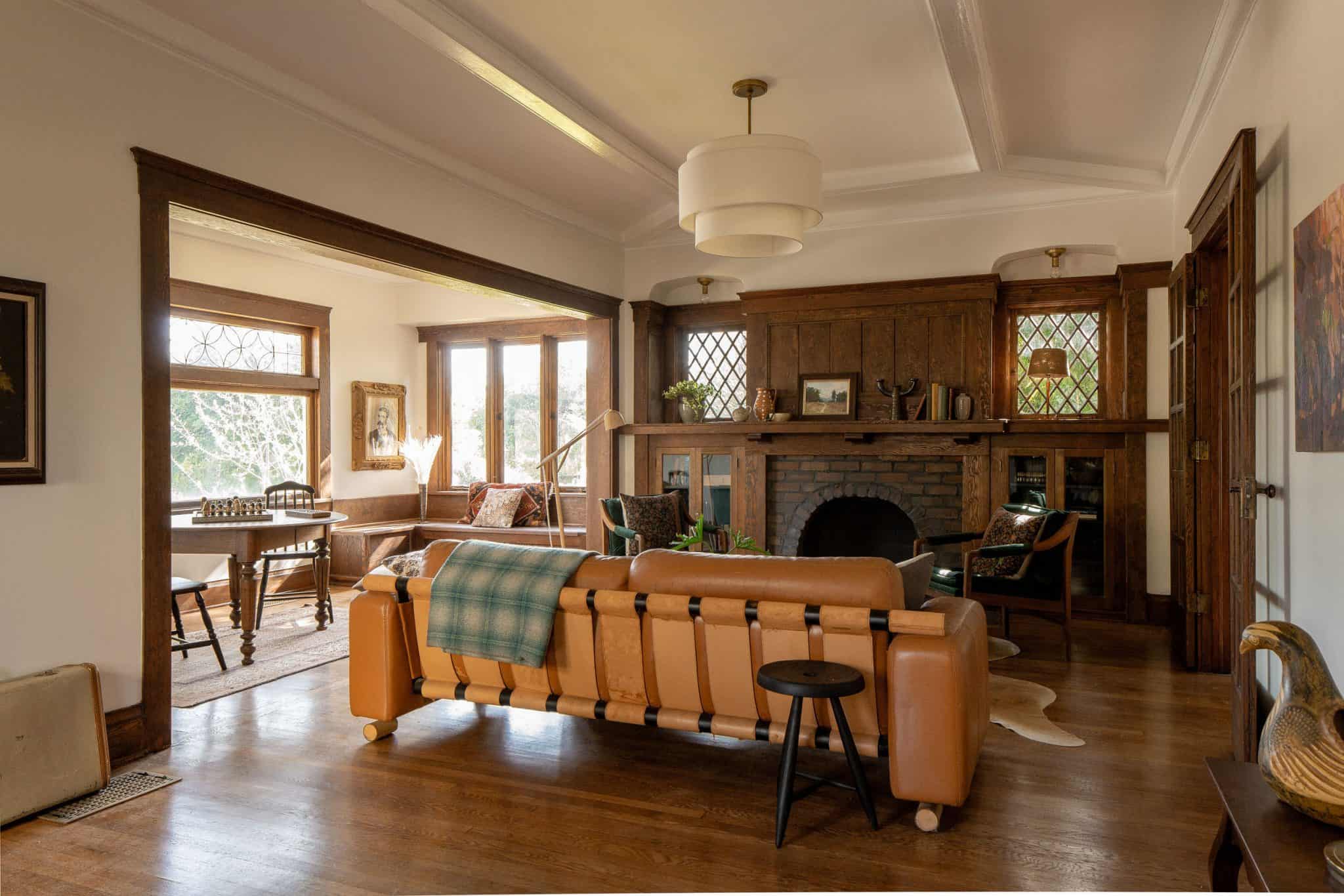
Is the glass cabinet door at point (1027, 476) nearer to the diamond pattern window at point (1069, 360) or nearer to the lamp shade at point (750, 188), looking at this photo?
the diamond pattern window at point (1069, 360)

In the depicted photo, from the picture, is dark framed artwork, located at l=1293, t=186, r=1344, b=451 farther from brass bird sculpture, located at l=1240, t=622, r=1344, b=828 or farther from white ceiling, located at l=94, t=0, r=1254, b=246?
white ceiling, located at l=94, t=0, r=1254, b=246

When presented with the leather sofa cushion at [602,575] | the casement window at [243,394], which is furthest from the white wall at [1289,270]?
the casement window at [243,394]

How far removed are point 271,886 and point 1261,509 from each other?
3.45 metres

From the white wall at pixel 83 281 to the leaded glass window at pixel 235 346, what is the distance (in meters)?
3.07

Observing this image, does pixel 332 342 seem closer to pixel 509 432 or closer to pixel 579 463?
pixel 509 432

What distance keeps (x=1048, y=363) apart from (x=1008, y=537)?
4.54 feet

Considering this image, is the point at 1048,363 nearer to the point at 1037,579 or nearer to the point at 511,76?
the point at 1037,579

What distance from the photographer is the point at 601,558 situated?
3234 mm

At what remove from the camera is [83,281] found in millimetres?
3225

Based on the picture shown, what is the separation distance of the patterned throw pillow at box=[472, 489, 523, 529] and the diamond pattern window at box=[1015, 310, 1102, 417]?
4414 mm

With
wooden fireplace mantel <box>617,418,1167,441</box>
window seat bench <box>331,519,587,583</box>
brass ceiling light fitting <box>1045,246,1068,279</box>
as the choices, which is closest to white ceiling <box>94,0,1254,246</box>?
brass ceiling light fitting <box>1045,246,1068,279</box>

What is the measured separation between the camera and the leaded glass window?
255 inches

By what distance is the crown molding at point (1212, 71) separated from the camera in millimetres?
3422

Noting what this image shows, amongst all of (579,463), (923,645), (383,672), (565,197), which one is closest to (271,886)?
(383,672)
